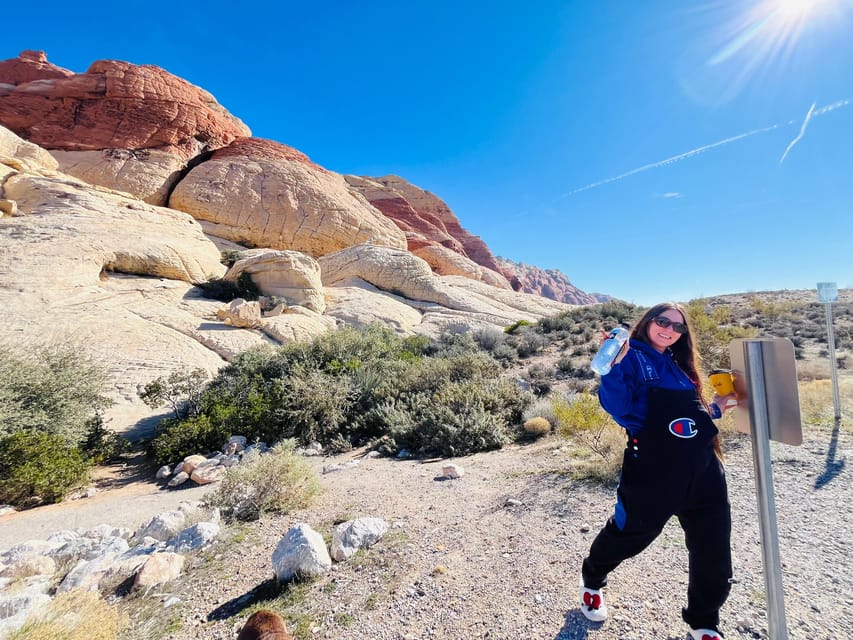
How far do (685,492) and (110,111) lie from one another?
1674 inches

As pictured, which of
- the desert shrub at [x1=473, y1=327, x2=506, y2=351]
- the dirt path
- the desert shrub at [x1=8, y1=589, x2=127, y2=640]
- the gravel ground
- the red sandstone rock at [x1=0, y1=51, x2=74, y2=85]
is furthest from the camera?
the red sandstone rock at [x1=0, y1=51, x2=74, y2=85]

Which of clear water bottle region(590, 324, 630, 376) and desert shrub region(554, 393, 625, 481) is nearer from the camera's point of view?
clear water bottle region(590, 324, 630, 376)

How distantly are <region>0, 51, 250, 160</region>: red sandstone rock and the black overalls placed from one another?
122 feet

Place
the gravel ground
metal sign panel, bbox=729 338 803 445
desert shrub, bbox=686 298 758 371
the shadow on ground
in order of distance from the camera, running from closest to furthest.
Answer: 1. metal sign panel, bbox=729 338 803 445
2. the gravel ground
3. the shadow on ground
4. desert shrub, bbox=686 298 758 371

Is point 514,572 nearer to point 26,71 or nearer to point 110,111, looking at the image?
point 110,111

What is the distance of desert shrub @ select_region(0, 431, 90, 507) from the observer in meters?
4.24

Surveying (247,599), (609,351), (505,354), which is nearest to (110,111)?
(505,354)

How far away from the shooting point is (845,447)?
12.9 ft

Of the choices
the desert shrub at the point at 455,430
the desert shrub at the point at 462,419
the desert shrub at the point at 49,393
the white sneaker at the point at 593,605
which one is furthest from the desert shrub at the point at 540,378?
the desert shrub at the point at 49,393

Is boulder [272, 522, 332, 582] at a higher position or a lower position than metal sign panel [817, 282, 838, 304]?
lower

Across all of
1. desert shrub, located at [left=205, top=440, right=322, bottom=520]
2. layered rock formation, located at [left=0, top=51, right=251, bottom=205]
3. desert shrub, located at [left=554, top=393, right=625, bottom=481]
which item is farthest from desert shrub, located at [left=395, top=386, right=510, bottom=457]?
layered rock formation, located at [left=0, top=51, right=251, bottom=205]

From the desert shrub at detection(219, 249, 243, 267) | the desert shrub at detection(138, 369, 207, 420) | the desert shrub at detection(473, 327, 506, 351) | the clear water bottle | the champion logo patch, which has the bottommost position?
the desert shrub at detection(138, 369, 207, 420)

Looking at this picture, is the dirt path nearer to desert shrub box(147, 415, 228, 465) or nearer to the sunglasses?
desert shrub box(147, 415, 228, 465)

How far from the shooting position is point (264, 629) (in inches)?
64.2
